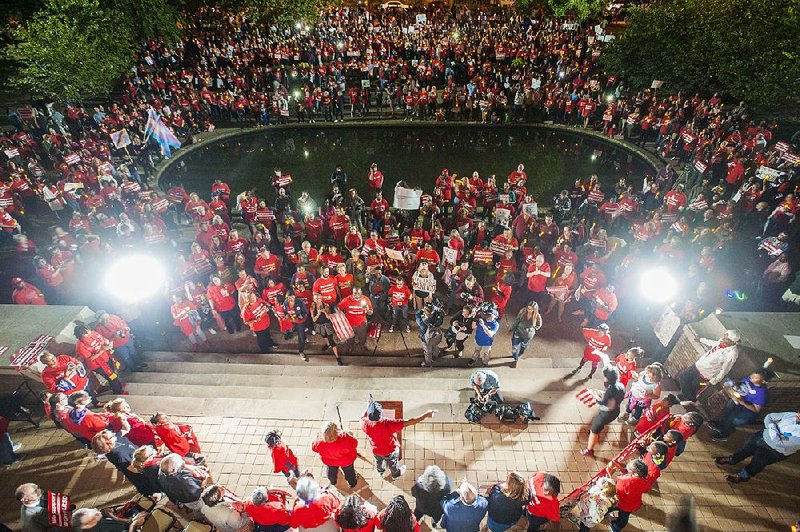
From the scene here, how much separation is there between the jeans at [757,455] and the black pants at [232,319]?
9572 mm

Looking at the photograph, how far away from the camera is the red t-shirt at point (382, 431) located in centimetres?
554

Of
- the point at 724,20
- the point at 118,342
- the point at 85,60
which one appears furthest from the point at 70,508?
the point at 724,20

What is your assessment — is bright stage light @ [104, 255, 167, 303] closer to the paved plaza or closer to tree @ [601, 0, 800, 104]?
the paved plaza

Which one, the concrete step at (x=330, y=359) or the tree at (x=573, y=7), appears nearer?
the concrete step at (x=330, y=359)

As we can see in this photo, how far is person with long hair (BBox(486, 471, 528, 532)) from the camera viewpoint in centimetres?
463

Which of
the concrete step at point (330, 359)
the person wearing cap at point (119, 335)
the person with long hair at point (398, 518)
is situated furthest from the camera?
the concrete step at point (330, 359)

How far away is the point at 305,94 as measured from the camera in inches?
1007

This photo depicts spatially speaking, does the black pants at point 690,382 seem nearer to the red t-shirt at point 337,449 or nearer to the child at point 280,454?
the red t-shirt at point 337,449

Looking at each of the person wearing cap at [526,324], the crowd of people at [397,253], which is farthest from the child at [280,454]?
the person wearing cap at [526,324]

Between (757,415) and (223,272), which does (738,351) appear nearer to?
(757,415)

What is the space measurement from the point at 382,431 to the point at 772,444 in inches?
200

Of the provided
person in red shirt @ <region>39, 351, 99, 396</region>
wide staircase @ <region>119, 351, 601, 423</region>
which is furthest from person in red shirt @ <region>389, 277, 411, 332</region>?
person in red shirt @ <region>39, 351, 99, 396</region>

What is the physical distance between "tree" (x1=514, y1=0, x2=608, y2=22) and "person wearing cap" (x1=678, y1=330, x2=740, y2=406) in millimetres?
43354

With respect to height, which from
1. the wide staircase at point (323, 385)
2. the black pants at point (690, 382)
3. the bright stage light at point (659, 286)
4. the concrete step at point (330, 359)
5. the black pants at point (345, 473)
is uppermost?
the bright stage light at point (659, 286)
